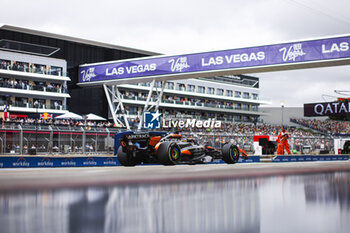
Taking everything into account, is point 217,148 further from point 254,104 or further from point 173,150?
point 254,104

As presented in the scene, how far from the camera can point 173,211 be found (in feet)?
16.7

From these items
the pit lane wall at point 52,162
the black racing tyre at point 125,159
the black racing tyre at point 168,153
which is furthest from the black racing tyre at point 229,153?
the pit lane wall at point 52,162

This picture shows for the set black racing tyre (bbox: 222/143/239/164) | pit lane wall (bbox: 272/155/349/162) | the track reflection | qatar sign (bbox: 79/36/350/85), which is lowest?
pit lane wall (bbox: 272/155/349/162)

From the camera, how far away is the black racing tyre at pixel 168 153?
14.0m

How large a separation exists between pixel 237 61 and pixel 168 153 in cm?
1938

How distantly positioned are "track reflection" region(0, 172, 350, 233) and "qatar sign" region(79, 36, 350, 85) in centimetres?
2292

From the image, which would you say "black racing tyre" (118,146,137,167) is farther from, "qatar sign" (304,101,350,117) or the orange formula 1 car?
"qatar sign" (304,101,350,117)

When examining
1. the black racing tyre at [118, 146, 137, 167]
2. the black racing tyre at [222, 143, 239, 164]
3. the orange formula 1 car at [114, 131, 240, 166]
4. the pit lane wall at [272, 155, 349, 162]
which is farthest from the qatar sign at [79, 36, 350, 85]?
the black racing tyre at [118, 146, 137, 167]

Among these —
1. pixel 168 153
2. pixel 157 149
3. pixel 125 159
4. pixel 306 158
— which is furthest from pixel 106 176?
pixel 306 158

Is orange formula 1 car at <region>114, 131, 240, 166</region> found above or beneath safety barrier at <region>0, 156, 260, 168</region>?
above

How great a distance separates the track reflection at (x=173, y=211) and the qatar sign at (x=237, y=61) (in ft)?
75.2

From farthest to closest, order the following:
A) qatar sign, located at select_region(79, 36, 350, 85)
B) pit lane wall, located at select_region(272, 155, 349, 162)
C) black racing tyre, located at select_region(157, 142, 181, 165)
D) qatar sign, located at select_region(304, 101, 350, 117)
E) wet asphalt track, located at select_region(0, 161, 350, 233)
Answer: qatar sign, located at select_region(304, 101, 350, 117) < pit lane wall, located at select_region(272, 155, 349, 162) < qatar sign, located at select_region(79, 36, 350, 85) < black racing tyre, located at select_region(157, 142, 181, 165) < wet asphalt track, located at select_region(0, 161, 350, 233)

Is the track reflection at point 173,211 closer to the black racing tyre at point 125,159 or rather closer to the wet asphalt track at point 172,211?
the wet asphalt track at point 172,211

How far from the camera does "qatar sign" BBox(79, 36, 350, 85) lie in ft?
93.4
